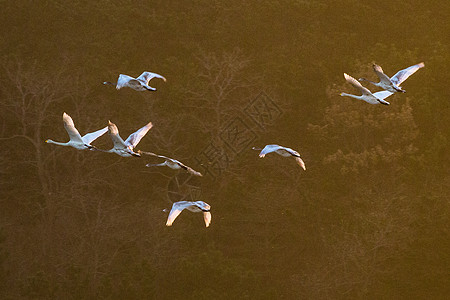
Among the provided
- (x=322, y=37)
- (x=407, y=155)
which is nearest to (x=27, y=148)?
(x=322, y=37)

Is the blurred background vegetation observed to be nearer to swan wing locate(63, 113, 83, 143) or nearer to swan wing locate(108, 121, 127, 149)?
swan wing locate(63, 113, 83, 143)

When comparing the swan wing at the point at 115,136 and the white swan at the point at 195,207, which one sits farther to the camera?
the white swan at the point at 195,207

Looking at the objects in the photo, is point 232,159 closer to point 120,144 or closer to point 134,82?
point 134,82

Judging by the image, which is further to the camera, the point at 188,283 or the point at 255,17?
the point at 255,17

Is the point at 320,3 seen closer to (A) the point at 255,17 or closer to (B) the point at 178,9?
(A) the point at 255,17

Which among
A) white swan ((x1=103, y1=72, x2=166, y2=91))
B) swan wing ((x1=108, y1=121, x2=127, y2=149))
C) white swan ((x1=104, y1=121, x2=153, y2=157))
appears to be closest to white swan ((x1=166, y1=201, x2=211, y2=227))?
white swan ((x1=104, y1=121, x2=153, y2=157))

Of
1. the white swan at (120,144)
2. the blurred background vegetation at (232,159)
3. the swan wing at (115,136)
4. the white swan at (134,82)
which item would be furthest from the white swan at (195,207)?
the blurred background vegetation at (232,159)

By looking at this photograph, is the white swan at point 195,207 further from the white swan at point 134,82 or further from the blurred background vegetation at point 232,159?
the blurred background vegetation at point 232,159
